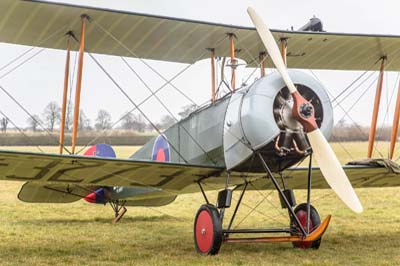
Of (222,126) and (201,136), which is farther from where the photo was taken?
(201,136)

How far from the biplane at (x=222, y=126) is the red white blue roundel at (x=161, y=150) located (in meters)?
0.02

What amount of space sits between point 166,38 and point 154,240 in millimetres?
3237

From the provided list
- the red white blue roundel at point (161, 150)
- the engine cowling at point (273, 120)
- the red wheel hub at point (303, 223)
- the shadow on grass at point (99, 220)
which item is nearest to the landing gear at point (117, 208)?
the shadow on grass at point (99, 220)

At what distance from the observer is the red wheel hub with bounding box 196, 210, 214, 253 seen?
6.02m

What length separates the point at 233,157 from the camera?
626 cm

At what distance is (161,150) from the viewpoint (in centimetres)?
866

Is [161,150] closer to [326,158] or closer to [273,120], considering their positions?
[273,120]

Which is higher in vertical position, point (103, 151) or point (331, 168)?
point (331, 168)

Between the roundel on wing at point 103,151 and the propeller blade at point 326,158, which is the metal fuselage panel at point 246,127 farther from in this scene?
the roundel on wing at point 103,151

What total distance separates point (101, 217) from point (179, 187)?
15.2ft

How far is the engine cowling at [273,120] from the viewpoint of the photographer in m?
5.76

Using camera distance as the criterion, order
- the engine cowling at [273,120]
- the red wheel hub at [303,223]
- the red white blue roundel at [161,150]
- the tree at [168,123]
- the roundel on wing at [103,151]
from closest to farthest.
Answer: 1. the engine cowling at [273,120]
2. the red wheel hub at [303,223]
3. the tree at [168,123]
4. the red white blue roundel at [161,150]
5. the roundel on wing at [103,151]

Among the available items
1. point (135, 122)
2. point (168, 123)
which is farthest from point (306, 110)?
point (135, 122)

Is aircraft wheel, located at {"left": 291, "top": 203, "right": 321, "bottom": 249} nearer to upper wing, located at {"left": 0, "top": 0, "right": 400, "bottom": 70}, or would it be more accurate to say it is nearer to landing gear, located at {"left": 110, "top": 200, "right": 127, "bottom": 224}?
upper wing, located at {"left": 0, "top": 0, "right": 400, "bottom": 70}
